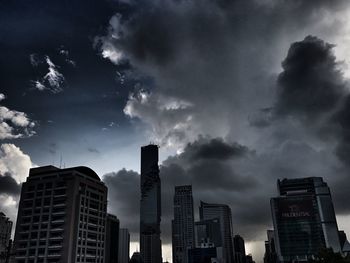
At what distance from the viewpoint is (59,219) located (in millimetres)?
137000

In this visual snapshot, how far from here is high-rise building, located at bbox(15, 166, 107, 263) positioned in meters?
132

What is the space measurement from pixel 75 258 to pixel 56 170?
38538 millimetres

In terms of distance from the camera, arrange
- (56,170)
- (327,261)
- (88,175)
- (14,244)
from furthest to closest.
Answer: (88,175) < (56,170) < (14,244) < (327,261)

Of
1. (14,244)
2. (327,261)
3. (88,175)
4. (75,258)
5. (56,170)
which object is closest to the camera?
(327,261)

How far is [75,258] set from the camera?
12975 centimetres

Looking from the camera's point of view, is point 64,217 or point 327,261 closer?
point 327,261

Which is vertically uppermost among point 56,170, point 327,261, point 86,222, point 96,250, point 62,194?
point 56,170

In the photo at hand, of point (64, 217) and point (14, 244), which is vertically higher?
point (64, 217)

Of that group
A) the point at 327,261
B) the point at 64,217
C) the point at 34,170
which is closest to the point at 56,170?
the point at 34,170

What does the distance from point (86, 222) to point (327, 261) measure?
9971cm

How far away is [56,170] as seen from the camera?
149 m

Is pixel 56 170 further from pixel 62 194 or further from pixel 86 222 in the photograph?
pixel 86 222

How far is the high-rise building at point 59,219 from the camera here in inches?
5217

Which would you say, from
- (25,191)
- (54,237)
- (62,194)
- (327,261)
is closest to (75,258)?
(54,237)
